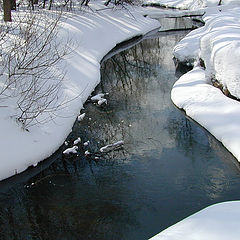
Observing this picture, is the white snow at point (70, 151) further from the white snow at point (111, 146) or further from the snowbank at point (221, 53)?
the snowbank at point (221, 53)

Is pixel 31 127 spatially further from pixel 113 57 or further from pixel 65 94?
pixel 113 57

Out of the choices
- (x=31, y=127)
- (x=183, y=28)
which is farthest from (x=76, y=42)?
(x=183, y=28)

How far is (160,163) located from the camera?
8852 mm

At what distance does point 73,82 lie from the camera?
1302 cm

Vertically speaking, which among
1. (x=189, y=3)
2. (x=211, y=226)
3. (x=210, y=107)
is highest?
(x=211, y=226)

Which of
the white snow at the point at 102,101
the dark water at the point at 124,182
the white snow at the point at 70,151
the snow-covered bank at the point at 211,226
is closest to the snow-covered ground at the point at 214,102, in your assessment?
the snow-covered bank at the point at 211,226

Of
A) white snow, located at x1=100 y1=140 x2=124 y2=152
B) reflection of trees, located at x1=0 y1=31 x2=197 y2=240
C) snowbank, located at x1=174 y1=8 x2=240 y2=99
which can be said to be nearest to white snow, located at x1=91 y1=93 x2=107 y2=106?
reflection of trees, located at x1=0 y1=31 x2=197 y2=240

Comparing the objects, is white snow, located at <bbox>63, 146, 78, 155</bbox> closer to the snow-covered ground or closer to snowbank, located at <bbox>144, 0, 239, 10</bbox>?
the snow-covered ground

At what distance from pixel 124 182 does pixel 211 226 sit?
9.62 feet

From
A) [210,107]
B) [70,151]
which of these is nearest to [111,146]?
[70,151]

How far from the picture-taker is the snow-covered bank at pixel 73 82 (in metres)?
8.93

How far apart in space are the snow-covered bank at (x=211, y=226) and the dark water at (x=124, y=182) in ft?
2.54

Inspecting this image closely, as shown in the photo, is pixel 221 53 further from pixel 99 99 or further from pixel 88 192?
pixel 88 192

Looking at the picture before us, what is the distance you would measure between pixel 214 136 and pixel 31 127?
5010 mm
